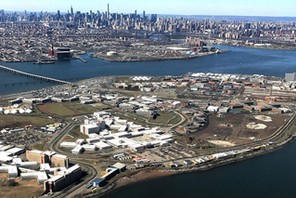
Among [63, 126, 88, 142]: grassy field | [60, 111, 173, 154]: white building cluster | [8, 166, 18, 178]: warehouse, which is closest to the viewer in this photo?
[8, 166, 18, 178]: warehouse

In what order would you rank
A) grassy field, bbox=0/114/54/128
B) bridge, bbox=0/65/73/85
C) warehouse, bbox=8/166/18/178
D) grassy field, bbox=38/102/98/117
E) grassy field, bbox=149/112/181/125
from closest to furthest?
1. warehouse, bbox=8/166/18/178
2. grassy field, bbox=0/114/54/128
3. grassy field, bbox=149/112/181/125
4. grassy field, bbox=38/102/98/117
5. bridge, bbox=0/65/73/85

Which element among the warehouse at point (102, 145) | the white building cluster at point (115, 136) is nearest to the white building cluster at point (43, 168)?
the white building cluster at point (115, 136)

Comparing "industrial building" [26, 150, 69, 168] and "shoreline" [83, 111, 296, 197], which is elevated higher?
"industrial building" [26, 150, 69, 168]

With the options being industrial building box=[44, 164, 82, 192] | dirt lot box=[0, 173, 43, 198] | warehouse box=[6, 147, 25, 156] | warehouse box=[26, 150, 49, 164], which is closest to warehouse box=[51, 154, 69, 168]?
warehouse box=[26, 150, 49, 164]

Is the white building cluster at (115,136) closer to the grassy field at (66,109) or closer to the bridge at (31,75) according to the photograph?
the grassy field at (66,109)

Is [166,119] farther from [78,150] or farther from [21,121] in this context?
[21,121]

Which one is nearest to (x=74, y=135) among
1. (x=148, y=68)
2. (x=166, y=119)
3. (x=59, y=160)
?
(x=59, y=160)

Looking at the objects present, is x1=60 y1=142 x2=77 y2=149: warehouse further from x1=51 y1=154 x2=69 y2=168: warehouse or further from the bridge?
the bridge
